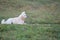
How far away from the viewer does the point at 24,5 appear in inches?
75.8

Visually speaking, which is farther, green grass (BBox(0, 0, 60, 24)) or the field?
green grass (BBox(0, 0, 60, 24))

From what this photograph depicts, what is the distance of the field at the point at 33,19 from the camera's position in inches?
55.7

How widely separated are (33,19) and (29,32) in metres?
0.32

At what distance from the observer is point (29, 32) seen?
1.44 m

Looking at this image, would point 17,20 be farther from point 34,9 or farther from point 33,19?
point 34,9

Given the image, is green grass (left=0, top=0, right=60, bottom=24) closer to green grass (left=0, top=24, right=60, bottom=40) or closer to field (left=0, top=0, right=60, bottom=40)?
field (left=0, top=0, right=60, bottom=40)

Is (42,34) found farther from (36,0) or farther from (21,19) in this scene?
(36,0)

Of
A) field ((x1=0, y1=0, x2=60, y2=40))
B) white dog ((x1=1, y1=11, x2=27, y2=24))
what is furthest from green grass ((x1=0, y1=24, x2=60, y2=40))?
white dog ((x1=1, y1=11, x2=27, y2=24))

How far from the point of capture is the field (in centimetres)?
141

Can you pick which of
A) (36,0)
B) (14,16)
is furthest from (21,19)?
(36,0)

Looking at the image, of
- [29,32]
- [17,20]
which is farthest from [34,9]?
[29,32]

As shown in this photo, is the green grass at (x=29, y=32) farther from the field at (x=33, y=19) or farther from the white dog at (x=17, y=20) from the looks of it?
the white dog at (x=17, y=20)

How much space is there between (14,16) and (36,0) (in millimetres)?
371

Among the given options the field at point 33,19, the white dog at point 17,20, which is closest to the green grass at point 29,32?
the field at point 33,19
